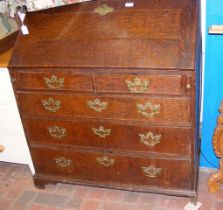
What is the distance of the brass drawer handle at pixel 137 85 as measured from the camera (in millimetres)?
1813

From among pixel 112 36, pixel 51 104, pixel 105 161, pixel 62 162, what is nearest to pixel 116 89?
pixel 112 36

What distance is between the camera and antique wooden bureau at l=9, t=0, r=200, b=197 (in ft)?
5.86

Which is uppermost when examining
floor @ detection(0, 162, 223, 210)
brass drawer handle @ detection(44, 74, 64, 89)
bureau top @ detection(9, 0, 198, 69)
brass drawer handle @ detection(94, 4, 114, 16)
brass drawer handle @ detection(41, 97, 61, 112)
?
brass drawer handle @ detection(94, 4, 114, 16)

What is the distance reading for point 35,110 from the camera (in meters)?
2.16

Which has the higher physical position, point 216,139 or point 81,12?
point 81,12

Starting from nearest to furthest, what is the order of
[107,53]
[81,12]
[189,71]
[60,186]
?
[189,71] → [107,53] → [81,12] → [60,186]

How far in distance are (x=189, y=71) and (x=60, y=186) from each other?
55.0 inches

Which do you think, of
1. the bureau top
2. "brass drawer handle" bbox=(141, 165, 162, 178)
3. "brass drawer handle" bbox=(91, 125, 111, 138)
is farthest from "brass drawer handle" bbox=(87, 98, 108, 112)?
"brass drawer handle" bbox=(141, 165, 162, 178)

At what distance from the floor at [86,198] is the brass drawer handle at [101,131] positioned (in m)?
0.55

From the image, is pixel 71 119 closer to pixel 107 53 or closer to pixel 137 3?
pixel 107 53

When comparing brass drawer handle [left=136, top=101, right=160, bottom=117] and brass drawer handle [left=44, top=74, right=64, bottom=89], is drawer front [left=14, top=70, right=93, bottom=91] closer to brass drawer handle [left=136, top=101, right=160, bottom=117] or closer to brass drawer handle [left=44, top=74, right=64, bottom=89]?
brass drawer handle [left=44, top=74, right=64, bottom=89]

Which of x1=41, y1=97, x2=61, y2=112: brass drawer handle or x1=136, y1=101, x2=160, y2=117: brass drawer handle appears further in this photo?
x1=41, y1=97, x2=61, y2=112: brass drawer handle

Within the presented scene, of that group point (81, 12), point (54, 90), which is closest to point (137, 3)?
point (81, 12)

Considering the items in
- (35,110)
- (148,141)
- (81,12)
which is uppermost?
(81,12)
